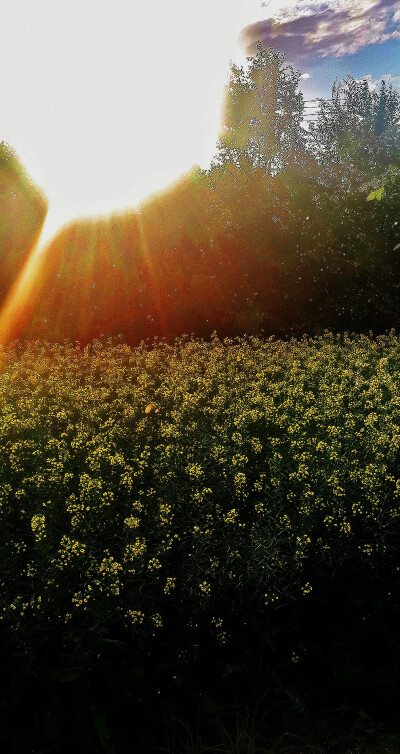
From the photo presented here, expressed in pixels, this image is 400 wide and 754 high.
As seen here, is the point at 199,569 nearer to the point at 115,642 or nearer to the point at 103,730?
the point at 115,642

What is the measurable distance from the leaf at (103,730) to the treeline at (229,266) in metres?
9.53

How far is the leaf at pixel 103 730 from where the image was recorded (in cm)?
272

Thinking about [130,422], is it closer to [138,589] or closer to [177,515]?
[177,515]

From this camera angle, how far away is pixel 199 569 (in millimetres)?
3316

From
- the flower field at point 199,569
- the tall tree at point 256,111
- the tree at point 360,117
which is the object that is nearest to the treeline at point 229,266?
the flower field at point 199,569

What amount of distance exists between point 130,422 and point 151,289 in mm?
7219

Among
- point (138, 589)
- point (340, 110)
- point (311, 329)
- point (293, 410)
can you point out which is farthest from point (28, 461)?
point (340, 110)

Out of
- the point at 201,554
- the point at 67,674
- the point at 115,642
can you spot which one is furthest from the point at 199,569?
the point at 67,674

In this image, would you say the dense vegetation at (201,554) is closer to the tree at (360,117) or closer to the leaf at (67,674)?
the leaf at (67,674)

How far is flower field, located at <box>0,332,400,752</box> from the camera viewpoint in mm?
Answer: 3043

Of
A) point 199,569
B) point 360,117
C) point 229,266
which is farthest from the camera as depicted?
point 360,117

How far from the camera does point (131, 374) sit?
24.1 ft

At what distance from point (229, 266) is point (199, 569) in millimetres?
10079

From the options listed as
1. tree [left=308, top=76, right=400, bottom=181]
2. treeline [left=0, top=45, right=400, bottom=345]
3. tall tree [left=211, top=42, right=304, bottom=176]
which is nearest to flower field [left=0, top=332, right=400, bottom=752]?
treeline [left=0, top=45, right=400, bottom=345]
